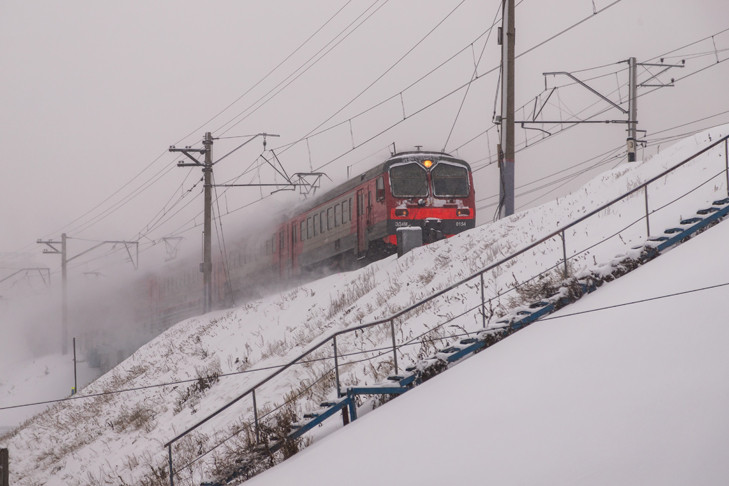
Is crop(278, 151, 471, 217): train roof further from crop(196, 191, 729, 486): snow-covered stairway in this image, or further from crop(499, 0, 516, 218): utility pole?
crop(196, 191, 729, 486): snow-covered stairway

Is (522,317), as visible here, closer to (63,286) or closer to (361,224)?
(361,224)

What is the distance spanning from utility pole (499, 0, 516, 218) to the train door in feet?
17.1

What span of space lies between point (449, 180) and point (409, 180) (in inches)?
62.2

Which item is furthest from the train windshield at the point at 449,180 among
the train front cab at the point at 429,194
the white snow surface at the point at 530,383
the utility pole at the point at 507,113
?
the utility pole at the point at 507,113

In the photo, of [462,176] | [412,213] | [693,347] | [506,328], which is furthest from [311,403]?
Result: [462,176]

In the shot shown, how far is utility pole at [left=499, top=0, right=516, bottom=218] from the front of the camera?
2028cm

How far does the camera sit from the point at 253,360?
2091 centimetres

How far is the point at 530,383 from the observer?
8.60 m

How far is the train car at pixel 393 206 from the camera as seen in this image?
949 inches

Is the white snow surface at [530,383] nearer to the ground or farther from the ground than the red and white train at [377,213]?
nearer to the ground

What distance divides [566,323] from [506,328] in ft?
3.99

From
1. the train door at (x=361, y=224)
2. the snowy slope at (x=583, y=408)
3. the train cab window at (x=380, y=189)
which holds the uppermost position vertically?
the train cab window at (x=380, y=189)

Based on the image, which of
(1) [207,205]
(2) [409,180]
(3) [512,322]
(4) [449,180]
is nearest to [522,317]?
(3) [512,322]

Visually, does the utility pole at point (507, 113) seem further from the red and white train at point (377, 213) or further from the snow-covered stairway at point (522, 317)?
the snow-covered stairway at point (522, 317)
